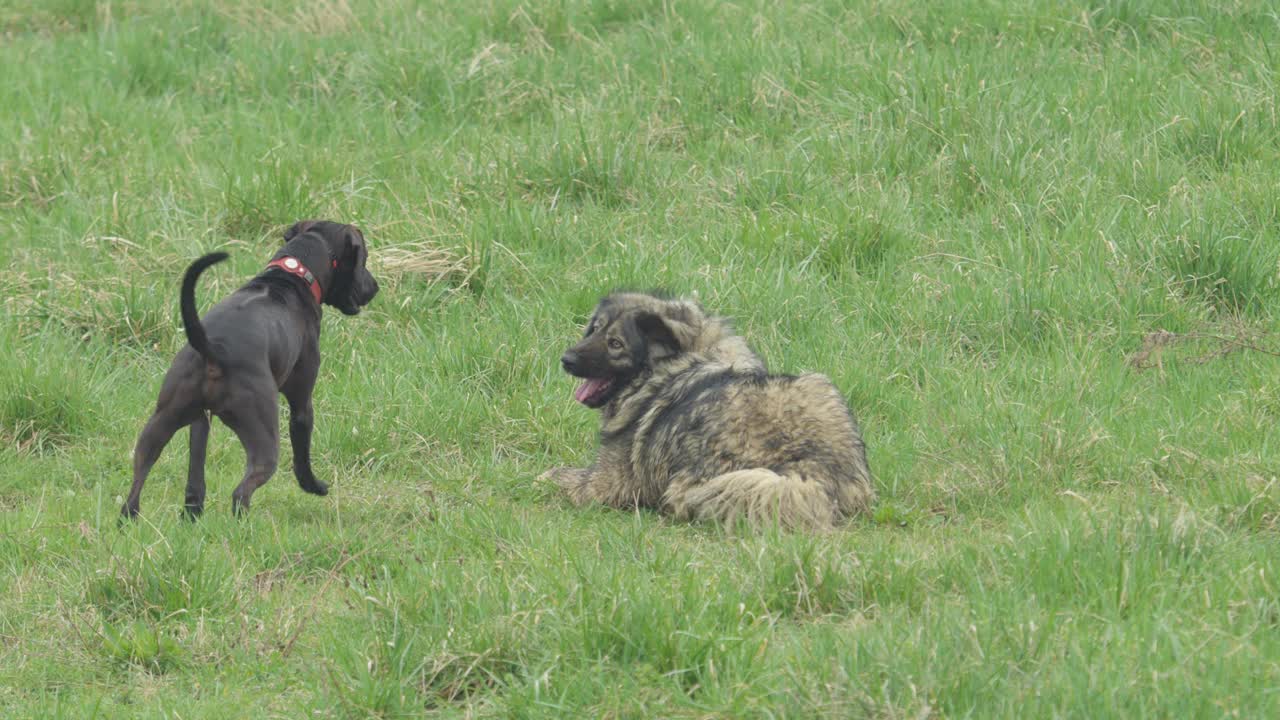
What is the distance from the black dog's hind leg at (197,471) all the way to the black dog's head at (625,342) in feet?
5.12

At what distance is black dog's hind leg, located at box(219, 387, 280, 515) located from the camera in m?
5.81

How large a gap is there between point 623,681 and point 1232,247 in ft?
15.3

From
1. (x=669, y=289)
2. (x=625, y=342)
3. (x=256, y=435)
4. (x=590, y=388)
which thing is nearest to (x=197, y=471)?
(x=256, y=435)

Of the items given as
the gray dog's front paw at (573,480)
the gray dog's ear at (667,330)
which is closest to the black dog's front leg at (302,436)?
the gray dog's front paw at (573,480)

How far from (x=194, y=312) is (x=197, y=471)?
76cm

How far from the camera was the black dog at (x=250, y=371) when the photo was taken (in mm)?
5758

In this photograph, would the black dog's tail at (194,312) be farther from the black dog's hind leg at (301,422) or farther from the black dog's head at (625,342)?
the black dog's head at (625,342)

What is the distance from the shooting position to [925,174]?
893 cm

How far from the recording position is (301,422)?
6.52 metres

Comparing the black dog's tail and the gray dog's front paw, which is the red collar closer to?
the black dog's tail

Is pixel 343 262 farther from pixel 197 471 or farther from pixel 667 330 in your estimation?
pixel 667 330

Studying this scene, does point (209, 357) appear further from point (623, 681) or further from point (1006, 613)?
point (1006, 613)

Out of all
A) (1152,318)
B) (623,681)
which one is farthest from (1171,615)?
(1152,318)

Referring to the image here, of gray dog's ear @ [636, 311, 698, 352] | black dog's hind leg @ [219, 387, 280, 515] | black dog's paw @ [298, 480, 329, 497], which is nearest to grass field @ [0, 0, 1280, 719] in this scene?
black dog's paw @ [298, 480, 329, 497]
